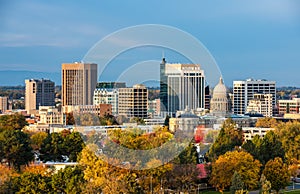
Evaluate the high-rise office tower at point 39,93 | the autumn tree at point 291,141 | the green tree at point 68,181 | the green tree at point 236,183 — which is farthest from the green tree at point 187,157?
the high-rise office tower at point 39,93

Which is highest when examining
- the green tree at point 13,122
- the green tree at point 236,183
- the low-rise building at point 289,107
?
the low-rise building at point 289,107

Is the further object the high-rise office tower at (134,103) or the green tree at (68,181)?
the high-rise office tower at (134,103)

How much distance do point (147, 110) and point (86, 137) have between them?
726cm

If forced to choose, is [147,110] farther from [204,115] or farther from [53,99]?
[53,99]

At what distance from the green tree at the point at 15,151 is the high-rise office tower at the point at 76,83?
15381 millimetres

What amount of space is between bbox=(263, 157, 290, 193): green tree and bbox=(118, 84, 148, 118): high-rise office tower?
8.36 metres

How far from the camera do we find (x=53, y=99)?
5916cm

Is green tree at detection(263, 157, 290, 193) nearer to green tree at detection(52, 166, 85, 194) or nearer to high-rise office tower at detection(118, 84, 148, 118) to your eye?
green tree at detection(52, 166, 85, 194)

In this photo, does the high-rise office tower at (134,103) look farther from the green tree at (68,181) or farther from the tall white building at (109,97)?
the green tree at (68,181)

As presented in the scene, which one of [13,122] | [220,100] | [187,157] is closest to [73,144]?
[187,157]

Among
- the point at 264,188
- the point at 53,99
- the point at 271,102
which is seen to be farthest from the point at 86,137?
the point at 53,99

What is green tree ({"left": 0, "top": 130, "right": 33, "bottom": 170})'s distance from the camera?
56.2 feet

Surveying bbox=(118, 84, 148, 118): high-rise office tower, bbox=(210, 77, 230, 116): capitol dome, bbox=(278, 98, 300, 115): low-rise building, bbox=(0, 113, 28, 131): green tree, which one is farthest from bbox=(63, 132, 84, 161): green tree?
bbox=(278, 98, 300, 115): low-rise building

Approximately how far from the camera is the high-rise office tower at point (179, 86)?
2062 centimetres
